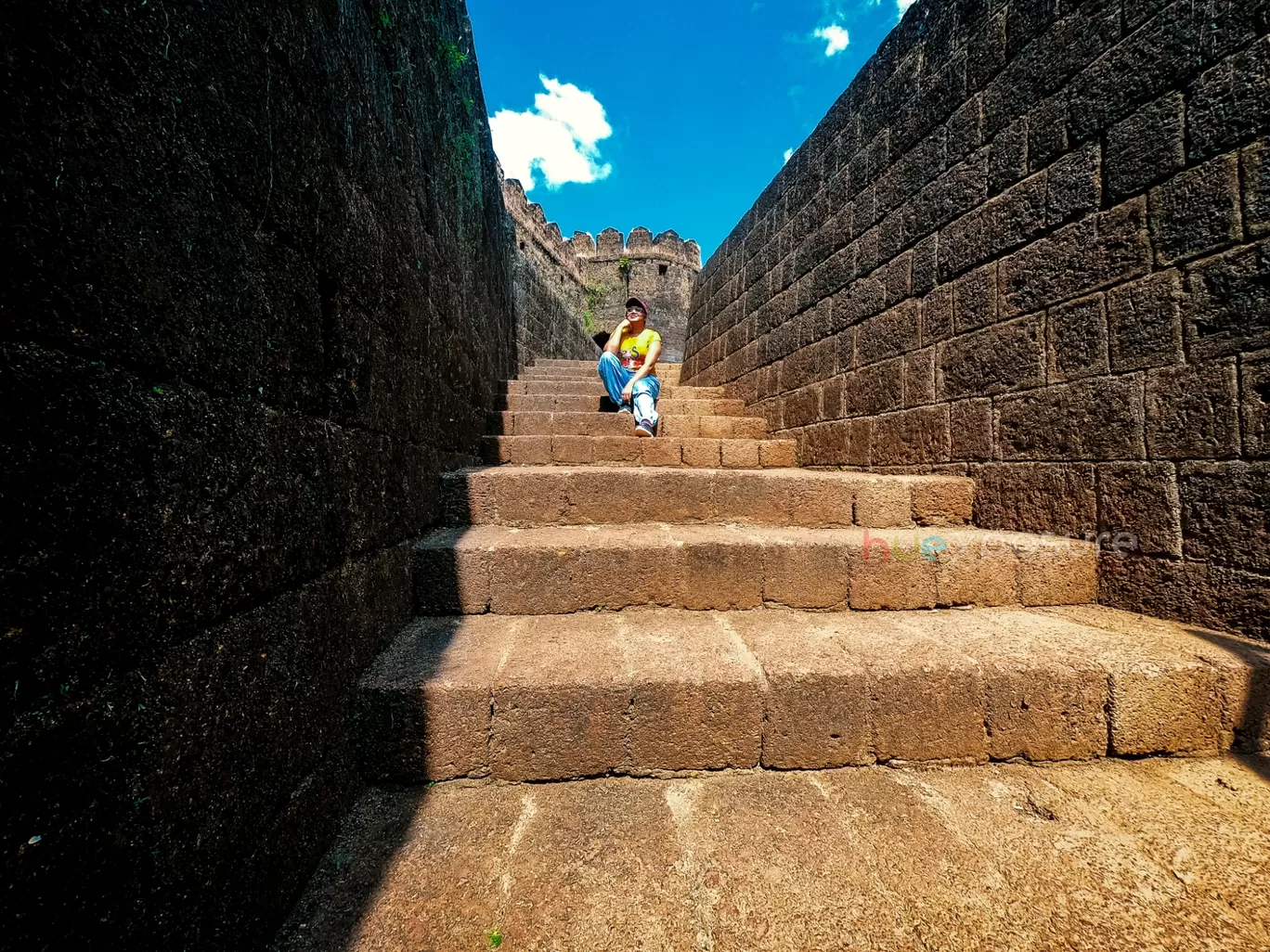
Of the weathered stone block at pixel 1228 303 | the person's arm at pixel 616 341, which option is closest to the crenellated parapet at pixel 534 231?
the person's arm at pixel 616 341

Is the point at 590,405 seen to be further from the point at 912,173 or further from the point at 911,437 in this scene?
the point at 912,173

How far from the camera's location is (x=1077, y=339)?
94.5 inches

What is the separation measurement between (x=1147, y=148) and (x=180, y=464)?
148 inches

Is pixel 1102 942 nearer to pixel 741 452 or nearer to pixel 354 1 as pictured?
pixel 741 452

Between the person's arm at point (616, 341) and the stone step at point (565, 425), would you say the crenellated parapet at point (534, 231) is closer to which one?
the person's arm at point (616, 341)

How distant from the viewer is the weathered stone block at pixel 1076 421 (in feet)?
7.17

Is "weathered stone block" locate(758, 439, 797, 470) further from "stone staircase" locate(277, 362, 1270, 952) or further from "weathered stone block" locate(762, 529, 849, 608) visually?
"weathered stone block" locate(762, 529, 849, 608)

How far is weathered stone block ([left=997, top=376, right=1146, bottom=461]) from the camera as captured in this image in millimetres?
2186

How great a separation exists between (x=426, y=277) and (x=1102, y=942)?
139 inches

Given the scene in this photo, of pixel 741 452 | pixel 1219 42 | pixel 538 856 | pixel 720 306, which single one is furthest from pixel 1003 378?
pixel 720 306

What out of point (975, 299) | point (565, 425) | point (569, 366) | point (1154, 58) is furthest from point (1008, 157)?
point (569, 366)

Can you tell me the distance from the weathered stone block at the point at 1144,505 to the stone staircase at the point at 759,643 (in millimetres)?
209

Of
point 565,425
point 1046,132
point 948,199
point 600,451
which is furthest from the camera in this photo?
point 565,425

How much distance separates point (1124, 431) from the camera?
220 centimetres
